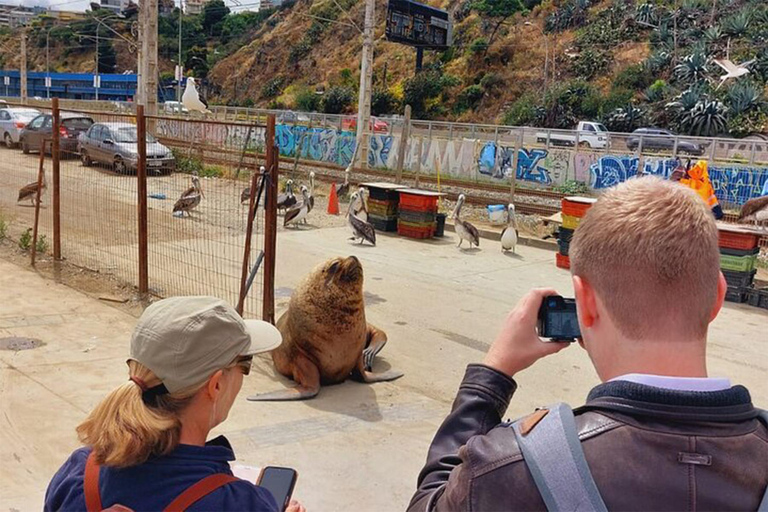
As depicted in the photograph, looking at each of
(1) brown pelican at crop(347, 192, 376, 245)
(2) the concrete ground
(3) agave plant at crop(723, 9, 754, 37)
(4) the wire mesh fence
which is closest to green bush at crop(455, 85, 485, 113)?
(3) agave plant at crop(723, 9, 754, 37)

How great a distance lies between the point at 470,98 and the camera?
52.1 meters

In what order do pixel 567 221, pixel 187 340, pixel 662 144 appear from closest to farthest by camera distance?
pixel 187 340, pixel 567 221, pixel 662 144

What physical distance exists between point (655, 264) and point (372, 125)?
26914mm

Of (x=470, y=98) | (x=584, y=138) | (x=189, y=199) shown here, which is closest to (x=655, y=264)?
(x=189, y=199)

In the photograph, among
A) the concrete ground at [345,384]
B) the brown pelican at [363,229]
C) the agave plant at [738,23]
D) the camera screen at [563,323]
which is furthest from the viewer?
the agave plant at [738,23]

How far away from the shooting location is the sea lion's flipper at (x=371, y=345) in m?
6.28

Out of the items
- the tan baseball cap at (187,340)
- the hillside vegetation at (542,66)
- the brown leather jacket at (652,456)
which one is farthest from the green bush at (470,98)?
A: the brown leather jacket at (652,456)

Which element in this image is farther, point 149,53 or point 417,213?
point 149,53

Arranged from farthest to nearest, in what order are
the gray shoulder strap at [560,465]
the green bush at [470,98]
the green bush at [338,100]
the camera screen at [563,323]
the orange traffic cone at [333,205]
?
1. the green bush at [338,100]
2. the green bush at [470,98]
3. the orange traffic cone at [333,205]
4. the camera screen at [563,323]
5. the gray shoulder strap at [560,465]

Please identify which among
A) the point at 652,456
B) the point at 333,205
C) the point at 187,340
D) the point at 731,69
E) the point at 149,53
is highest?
the point at 731,69

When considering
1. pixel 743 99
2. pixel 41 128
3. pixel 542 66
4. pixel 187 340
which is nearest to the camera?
pixel 187 340

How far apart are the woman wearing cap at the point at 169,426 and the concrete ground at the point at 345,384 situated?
2.11 meters

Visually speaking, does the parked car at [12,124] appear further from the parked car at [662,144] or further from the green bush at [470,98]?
the green bush at [470,98]

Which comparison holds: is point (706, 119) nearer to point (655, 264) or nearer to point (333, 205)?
point (333, 205)
